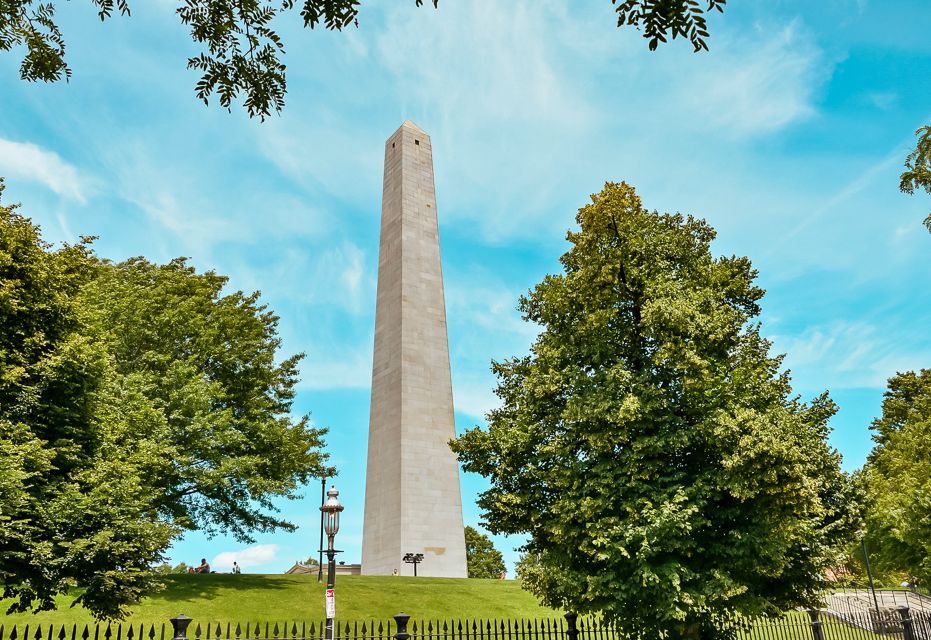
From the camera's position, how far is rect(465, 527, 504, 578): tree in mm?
65688

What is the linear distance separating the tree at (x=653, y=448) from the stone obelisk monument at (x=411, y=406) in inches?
622

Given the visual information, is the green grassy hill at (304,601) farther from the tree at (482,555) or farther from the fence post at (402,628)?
the tree at (482,555)

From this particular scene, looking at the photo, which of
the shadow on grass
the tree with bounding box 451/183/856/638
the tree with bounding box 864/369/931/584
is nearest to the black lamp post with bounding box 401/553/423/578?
the shadow on grass

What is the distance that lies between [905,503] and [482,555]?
44971mm

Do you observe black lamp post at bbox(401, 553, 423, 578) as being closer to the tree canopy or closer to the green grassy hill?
the green grassy hill

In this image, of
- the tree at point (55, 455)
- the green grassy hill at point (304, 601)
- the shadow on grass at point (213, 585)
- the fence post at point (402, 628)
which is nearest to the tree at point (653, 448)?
the fence post at point (402, 628)

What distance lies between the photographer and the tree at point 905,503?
1107 inches

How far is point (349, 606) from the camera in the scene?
23.1 m

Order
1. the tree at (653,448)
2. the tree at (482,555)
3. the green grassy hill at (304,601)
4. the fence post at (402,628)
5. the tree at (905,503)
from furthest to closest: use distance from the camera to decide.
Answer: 1. the tree at (482,555)
2. the tree at (905,503)
3. the green grassy hill at (304,601)
4. the tree at (653,448)
5. the fence post at (402,628)

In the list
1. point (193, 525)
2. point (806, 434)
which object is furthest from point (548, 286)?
point (193, 525)

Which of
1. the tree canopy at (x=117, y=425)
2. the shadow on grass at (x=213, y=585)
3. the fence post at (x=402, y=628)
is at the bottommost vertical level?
the fence post at (x=402, y=628)

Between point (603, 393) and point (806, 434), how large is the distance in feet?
15.3

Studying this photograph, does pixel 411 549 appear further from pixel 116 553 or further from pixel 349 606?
pixel 116 553

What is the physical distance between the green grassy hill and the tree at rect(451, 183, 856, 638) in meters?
7.74
